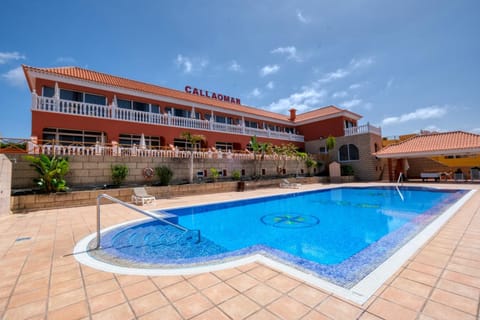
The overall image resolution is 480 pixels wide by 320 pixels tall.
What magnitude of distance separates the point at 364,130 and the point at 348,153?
9.95 ft

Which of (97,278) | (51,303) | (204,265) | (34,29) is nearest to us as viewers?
(51,303)

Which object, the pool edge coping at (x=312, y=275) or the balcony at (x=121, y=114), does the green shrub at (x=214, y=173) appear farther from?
the pool edge coping at (x=312, y=275)

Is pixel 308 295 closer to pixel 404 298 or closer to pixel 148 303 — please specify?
pixel 404 298

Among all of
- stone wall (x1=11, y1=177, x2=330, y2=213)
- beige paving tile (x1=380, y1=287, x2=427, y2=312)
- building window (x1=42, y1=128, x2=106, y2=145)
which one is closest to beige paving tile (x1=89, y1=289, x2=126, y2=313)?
beige paving tile (x1=380, y1=287, x2=427, y2=312)

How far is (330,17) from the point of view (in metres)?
11.4

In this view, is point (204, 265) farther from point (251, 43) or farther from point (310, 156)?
point (310, 156)

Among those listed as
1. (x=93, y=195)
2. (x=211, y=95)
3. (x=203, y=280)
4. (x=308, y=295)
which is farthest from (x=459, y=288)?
(x=211, y=95)

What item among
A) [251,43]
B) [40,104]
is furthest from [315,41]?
[40,104]

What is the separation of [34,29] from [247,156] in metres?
15.0

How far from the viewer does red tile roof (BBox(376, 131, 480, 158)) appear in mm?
17361

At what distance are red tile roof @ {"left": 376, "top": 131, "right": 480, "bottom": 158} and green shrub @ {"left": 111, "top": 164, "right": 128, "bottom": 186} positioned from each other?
2362cm

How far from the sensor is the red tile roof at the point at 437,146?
17361mm

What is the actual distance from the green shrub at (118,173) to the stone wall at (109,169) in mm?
305

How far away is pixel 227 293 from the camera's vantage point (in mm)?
2666
